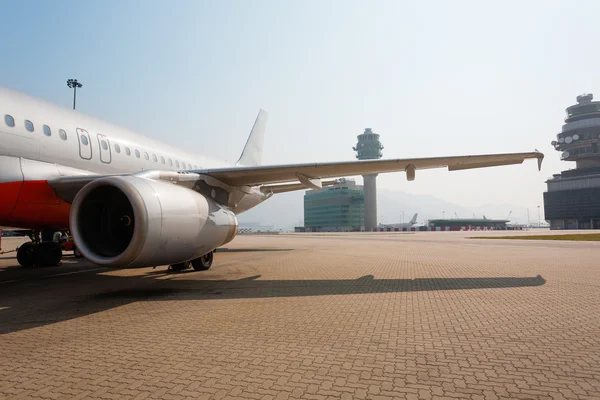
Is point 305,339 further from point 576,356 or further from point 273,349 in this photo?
point 576,356

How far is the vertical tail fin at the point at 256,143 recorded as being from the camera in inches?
839

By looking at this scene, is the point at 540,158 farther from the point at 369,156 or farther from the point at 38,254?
the point at 369,156

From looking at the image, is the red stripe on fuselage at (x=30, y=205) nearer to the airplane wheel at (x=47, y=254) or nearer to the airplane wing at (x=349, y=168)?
the airplane wing at (x=349, y=168)

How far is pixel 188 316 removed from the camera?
5.84m

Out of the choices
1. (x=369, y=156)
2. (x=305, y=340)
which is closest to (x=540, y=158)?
(x=305, y=340)

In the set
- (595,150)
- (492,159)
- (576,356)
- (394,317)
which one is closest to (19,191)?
(394,317)

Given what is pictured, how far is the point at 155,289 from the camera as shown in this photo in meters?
8.45

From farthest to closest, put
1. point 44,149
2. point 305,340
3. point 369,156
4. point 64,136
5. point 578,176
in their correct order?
point 369,156 < point 578,176 < point 64,136 < point 44,149 < point 305,340

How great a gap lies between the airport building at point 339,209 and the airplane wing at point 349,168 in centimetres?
13687

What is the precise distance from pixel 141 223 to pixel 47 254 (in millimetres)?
9920

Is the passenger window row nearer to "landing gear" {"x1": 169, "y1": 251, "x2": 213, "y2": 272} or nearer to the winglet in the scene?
"landing gear" {"x1": 169, "y1": 251, "x2": 213, "y2": 272}

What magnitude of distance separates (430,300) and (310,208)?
15990 centimetres

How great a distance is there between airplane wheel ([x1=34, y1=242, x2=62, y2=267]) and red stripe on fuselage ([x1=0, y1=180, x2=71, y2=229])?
512cm

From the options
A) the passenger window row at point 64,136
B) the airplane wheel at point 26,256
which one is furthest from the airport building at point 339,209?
the passenger window row at point 64,136
